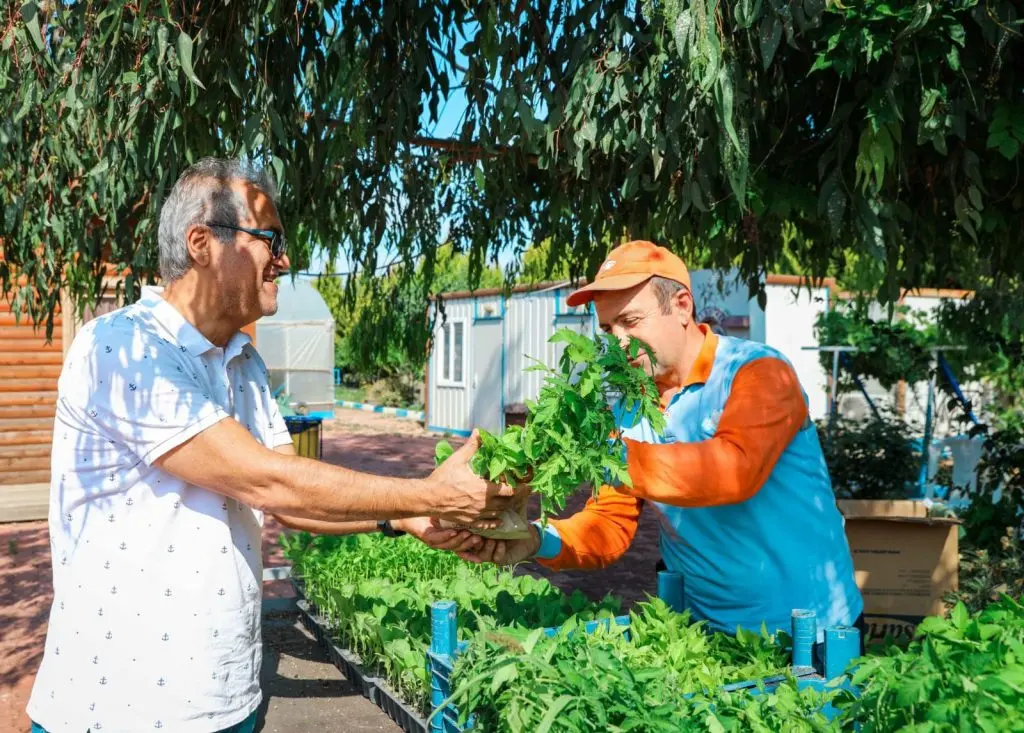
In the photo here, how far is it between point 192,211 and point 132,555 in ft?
2.52

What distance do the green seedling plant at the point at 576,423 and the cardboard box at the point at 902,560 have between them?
337 centimetres

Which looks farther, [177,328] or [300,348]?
[300,348]

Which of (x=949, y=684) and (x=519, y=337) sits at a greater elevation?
(x=519, y=337)

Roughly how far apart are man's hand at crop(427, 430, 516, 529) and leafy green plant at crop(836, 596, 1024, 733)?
91cm

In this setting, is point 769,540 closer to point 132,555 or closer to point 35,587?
point 132,555

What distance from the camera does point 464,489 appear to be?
7.29ft

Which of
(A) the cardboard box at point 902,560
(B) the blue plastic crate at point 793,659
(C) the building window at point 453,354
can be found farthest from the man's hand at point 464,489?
(C) the building window at point 453,354

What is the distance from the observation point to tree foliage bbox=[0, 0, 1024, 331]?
2828mm

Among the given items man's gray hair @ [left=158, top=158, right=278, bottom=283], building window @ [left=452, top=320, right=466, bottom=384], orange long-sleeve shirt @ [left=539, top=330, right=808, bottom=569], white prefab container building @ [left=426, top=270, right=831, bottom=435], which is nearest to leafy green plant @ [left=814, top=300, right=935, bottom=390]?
white prefab container building @ [left=426, top=270, right=831, bottom=435]

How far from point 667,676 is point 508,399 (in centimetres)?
1648

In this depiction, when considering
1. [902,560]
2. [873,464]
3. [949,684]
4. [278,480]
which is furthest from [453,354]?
[949,684]

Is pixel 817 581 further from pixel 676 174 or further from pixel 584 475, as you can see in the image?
pixel 676 174

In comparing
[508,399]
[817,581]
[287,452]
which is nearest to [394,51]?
[287,452]

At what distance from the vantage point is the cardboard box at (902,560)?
16.5ft
